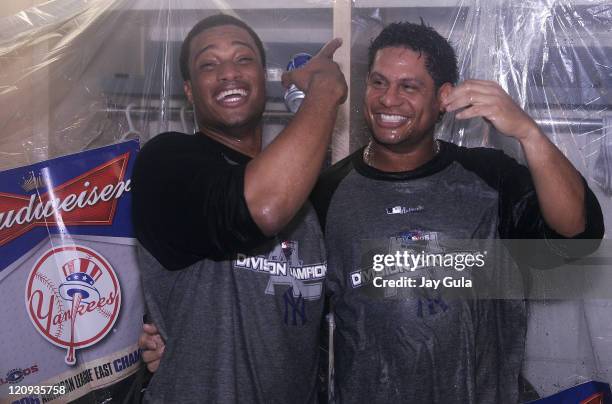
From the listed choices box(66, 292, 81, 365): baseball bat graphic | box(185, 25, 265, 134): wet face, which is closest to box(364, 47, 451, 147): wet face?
box(185, 25, 265, 134): wet face

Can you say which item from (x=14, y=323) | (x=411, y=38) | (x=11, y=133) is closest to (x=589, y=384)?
(x=411, y=38)

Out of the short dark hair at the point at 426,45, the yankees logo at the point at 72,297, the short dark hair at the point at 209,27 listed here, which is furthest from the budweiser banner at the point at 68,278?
the short dark hair at the point at 426,45

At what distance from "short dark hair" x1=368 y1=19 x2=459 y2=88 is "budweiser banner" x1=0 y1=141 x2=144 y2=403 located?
0.46 metres

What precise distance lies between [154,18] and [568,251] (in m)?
0.79

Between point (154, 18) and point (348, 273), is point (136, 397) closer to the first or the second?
point (348, 273)

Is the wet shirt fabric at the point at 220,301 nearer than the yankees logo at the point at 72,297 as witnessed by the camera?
Yes

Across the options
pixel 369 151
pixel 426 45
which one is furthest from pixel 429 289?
pixel 426 45

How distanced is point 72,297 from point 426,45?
2.24 ft

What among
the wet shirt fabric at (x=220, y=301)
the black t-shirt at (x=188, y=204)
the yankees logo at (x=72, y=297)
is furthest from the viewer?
the yankees logo at (x=72, y=297)

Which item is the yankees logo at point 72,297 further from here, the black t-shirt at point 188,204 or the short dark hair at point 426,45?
the short dark hair at point 426,45

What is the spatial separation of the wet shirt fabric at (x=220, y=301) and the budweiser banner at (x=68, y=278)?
0.64 feet

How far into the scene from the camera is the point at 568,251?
3.02ft

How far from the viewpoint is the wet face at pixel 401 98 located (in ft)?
3.08

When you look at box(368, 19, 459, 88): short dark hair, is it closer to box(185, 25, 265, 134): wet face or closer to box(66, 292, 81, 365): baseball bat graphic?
box(185, 25, 265, 134): wet face
